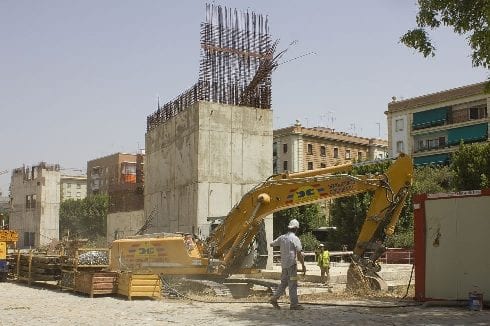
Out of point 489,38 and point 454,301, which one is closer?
point 454,301

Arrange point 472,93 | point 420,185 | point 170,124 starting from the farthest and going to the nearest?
point 472,93 < point 420,185 < point 170,124

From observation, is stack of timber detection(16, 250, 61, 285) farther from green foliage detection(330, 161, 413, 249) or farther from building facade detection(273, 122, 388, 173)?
building facade detection(273, 122, 388, 173)

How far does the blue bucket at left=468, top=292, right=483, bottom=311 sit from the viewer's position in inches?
509

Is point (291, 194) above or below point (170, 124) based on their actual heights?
below

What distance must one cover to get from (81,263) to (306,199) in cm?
772

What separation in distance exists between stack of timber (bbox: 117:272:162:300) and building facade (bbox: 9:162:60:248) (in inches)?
2235

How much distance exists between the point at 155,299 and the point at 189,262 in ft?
5.39

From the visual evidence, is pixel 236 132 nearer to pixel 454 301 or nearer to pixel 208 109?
pixel 208 109

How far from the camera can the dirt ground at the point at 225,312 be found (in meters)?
11.6

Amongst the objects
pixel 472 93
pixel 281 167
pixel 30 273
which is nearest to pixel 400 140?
pixel 472 93

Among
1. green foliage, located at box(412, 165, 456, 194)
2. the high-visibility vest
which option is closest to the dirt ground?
the high-visibility vest

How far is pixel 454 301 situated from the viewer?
13703mm

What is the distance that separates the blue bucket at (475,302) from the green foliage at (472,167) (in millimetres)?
31746

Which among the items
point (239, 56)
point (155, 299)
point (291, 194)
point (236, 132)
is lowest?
point (155, 299)
